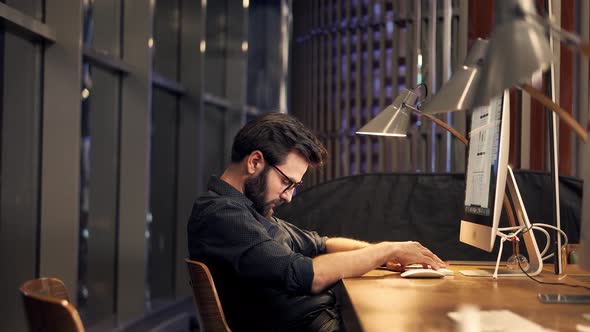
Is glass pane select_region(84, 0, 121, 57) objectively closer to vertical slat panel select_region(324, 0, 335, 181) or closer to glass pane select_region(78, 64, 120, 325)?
glass pane select_region(78, 64, 120, 325)

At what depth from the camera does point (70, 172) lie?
3.48 metres

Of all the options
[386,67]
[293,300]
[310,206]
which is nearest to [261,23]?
[386,67]

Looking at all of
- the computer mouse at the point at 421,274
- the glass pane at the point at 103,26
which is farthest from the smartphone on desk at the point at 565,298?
the glass pane at the point at 103,26

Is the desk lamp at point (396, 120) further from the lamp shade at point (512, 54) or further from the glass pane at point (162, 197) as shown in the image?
the glass pane at point (162, 197)

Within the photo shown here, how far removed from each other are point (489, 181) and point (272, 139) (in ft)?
2.36

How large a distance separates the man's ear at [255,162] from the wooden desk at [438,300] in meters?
0.50

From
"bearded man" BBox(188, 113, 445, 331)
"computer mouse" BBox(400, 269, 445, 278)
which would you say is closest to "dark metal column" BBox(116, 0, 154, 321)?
"bearded man" BBox(188, 113, 445, 331)

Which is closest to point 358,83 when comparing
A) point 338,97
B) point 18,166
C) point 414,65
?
point 338,97

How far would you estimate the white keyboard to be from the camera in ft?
4.36

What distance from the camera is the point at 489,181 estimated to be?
81.6 inches

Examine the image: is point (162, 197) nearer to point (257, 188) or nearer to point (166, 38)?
point (166, 38)

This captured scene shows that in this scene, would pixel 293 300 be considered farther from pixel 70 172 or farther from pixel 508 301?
pixel 70 172

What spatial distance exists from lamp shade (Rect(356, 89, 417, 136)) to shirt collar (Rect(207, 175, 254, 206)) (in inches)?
22.6

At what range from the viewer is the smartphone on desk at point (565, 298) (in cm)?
166
